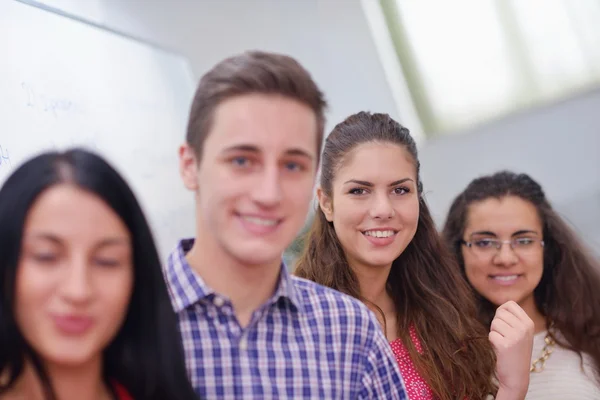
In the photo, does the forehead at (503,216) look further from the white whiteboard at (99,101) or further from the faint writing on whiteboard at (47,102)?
the faint writing on whiteboard at (47,102)

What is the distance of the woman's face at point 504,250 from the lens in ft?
5.73

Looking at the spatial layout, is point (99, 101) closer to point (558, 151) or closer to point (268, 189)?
point (268, 189)

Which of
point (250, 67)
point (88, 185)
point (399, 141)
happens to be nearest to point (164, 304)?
point (88, 185)

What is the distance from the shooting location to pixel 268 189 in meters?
0.86

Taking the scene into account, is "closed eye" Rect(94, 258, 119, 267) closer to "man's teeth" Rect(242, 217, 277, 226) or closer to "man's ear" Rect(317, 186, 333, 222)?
"man's teeth" Rect(242, 217, 277, 226)

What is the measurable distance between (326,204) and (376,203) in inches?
7.7

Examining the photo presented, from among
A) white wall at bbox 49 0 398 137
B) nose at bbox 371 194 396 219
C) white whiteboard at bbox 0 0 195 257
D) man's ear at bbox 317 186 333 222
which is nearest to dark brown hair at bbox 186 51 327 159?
white whiteboard at bbox 0 0 195 257

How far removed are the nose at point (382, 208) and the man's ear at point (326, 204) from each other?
159mm

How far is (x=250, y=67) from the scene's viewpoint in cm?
89

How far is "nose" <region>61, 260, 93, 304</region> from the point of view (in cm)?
71

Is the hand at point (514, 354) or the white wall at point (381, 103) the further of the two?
the white wall at point (381, 103)

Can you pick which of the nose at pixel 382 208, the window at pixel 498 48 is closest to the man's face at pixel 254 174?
the nose at pixel 382 208

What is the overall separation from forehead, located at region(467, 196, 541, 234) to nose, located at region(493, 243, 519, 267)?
0.05 meters

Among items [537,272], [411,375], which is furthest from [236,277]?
[537,272]
